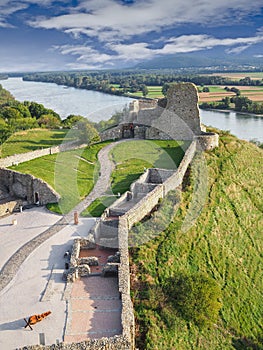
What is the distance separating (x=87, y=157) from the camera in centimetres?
3300

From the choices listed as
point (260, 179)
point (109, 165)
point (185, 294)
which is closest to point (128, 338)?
point (185, 294)

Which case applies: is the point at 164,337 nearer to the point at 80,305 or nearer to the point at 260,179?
the point at 80,305

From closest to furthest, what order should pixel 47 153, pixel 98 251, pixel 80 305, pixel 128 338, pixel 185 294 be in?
pixel 128 338, pixel 80 305, pixel 185 294, pixel 98 251, pixel 47 153

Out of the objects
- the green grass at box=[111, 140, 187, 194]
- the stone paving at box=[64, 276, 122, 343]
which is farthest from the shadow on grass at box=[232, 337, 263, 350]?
the green grass at box=[111, 140, 187, 194]

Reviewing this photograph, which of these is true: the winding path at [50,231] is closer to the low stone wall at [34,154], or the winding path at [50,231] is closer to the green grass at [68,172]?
the green grass at [68,172]

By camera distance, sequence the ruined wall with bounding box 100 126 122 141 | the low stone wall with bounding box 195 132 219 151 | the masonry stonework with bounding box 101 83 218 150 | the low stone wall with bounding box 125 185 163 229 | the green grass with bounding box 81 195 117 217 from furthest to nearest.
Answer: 1. the ruined wall with bounding box 100 126 122 141
2. the masonry stonework with bounding box 101 83 218 150
3. the low stone wall with bounding box 195 132 219 151
4. the green grass with bounding box 81 195 117 217
5. the low stone wall with bounding box 125 185 163 229

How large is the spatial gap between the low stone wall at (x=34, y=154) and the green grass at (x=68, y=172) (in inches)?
21.6

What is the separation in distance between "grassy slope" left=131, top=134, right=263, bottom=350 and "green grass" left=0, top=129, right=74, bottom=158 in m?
15.9

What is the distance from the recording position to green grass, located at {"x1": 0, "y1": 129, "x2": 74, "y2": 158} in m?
35.1

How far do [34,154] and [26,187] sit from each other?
6.12m

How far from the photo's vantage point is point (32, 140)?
39.0 m

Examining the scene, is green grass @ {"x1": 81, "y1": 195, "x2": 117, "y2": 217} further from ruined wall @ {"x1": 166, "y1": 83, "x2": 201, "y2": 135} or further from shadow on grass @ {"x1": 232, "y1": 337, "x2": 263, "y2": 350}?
ruined wall @ {"x1": 166, "y1": 83, "x2": 201, "y2": 135}

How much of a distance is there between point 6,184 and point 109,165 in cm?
778

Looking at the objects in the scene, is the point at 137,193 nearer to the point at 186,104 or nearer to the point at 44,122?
the point at 186,104
